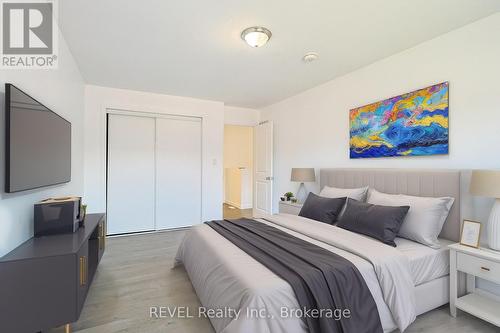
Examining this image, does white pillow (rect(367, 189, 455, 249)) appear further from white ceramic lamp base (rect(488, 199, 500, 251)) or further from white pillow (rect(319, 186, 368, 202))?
white pillow (rect(319, 186, 368, 202))

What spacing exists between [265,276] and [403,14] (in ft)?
7.88

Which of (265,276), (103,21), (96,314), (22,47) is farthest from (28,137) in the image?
(265,276)

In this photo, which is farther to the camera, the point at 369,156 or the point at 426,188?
the point at 369,156

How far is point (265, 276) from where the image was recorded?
4.85 ft

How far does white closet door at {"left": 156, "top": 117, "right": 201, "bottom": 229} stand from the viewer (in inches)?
176

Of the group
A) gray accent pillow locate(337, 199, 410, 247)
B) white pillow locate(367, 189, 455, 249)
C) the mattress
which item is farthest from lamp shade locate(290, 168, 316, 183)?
the mattress

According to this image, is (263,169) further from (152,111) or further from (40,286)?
(40,286)

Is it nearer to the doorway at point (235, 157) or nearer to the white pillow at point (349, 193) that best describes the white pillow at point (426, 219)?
the white pillow at point (349, 193)

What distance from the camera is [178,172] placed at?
181 inches

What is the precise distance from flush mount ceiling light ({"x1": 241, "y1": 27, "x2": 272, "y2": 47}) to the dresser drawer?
2.50 m

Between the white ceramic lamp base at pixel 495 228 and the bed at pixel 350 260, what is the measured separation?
1.00 ft

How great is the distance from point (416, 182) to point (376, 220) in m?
0.71

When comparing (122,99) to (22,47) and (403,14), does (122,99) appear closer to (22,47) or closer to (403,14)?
(22,47)

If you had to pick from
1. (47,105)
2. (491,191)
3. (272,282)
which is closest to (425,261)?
(491,191)
